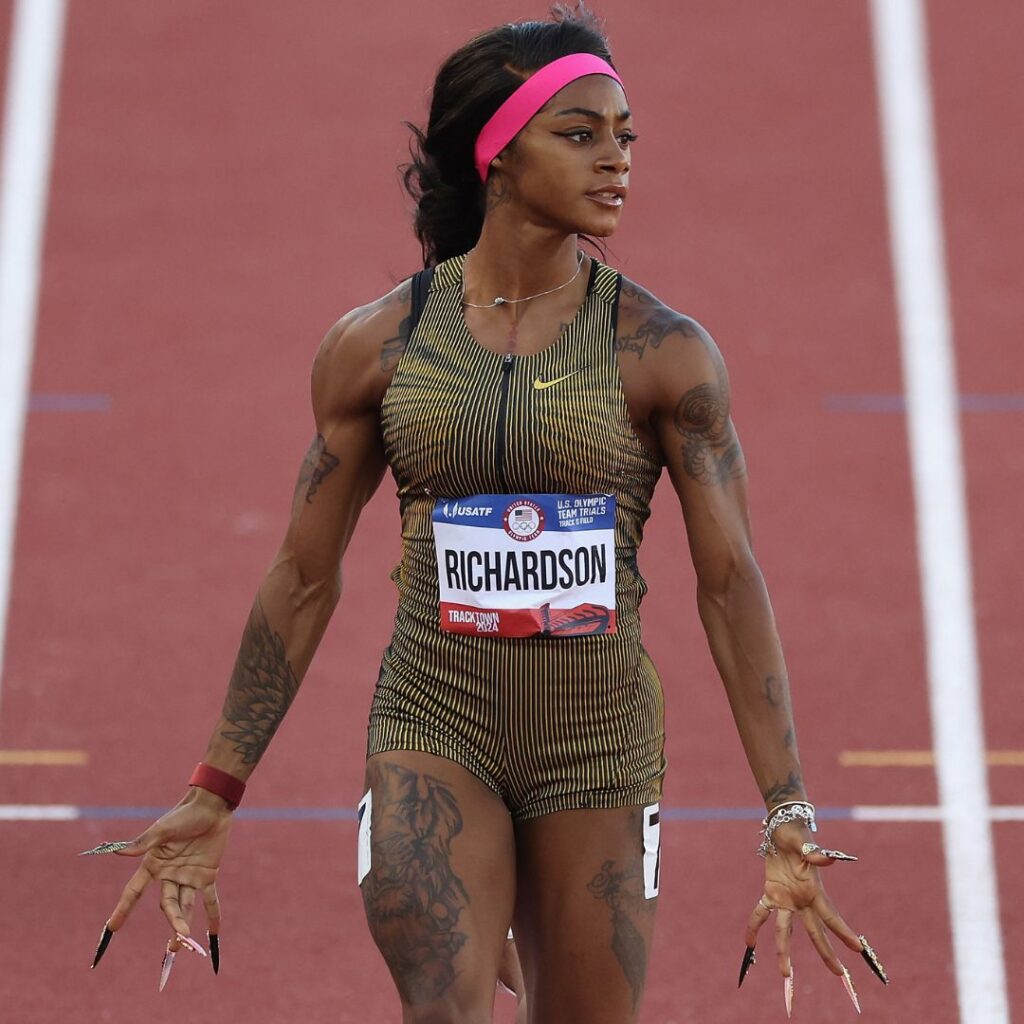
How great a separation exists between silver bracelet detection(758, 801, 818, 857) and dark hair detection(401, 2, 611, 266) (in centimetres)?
124

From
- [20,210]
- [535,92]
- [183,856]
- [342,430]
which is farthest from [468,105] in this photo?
[20,210]

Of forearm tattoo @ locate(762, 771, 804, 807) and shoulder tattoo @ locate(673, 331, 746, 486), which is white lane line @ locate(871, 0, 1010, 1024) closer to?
forearm tattoo @ locate(762, 771, 804, 807)

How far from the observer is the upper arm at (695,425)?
4250 mm

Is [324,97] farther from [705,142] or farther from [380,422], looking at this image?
[380,422]

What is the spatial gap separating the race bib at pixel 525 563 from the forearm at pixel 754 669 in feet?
0.67

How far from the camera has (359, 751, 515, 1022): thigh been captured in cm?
410

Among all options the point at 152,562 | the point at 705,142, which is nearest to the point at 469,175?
the point at 152,562

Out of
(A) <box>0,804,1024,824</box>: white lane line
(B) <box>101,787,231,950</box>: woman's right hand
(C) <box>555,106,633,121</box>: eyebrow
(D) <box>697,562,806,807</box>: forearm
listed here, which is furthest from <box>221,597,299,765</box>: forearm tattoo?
(A) <box>0,804,1024,824</box>: white lane line

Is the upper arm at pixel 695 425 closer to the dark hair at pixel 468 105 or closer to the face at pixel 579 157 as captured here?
the face at pixel 579 157

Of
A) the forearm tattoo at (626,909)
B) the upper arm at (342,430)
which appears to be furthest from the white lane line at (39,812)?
the forearm tattoo at (626,909)

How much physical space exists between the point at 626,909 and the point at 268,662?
0.81 metres

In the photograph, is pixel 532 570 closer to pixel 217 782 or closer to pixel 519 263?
pixel 519 263

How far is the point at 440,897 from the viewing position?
13.6 ft

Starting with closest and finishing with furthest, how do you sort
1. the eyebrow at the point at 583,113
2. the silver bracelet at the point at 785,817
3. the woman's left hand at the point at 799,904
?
1. the woman's left hand at the point at 799,904
2. the silver bracelet at the point at 785,817
3. the eyebrow at the point at 583,113
